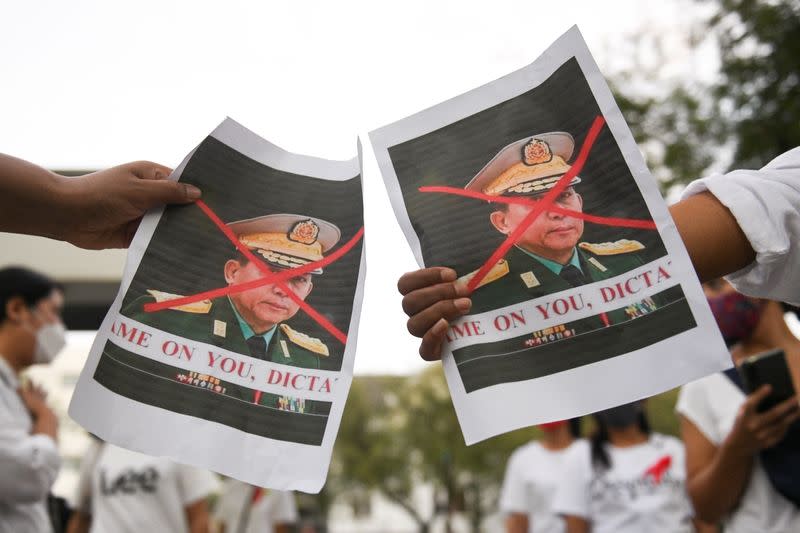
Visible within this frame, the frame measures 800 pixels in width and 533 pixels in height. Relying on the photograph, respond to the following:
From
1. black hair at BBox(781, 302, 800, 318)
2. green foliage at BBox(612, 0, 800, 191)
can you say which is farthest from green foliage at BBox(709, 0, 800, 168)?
black hair at BBox(781, 302, 800, 318)

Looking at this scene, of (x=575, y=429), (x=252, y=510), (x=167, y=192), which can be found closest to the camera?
(x=167, y=192)

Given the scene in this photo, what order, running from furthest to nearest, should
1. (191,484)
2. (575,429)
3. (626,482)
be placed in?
1. (575,429)
2. (191,484)
3. (626,482)

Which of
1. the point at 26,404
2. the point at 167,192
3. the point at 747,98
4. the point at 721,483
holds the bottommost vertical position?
the point at 721,483

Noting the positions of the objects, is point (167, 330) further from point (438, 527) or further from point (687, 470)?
point (438, 527)

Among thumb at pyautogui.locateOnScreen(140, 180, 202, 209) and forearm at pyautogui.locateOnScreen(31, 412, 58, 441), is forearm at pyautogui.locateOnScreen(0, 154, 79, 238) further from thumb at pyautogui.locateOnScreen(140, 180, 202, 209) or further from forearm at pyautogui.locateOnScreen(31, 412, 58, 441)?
forearm at pyautogui.locateOnScreen(31, 412, 58, 441)

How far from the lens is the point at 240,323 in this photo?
1524 mm

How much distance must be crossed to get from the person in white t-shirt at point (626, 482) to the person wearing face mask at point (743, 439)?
1.41 metres

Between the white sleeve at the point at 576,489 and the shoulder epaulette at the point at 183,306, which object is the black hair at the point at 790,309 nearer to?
the white sleeve at the point at 576,489

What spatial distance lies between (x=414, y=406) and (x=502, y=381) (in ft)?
90.9

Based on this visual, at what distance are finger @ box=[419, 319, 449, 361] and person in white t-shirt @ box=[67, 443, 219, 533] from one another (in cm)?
303

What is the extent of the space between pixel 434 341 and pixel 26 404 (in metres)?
2.29

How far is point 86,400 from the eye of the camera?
1.46 m

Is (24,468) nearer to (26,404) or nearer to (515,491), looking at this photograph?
(26,404)

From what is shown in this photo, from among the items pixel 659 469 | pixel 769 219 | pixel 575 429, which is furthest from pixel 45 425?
pixel 575 429
